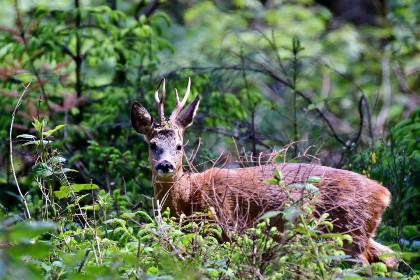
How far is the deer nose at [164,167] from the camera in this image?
5.56 metres

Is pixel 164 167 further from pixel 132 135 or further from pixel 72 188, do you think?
pixel 132 135

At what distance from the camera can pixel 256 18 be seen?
1576 centimetres

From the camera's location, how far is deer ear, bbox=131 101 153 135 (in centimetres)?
609

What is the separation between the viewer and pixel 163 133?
6.00 metres

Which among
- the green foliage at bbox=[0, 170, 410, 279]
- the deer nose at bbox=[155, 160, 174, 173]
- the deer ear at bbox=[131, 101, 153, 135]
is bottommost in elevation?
the deer nose at bbox=[155, 160, 174, 173]

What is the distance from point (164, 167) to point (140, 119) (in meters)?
0.74

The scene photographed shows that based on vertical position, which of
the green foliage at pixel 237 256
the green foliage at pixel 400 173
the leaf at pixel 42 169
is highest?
the leaf at pixel 42 169

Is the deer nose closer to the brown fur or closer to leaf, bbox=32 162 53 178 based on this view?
the brown fur

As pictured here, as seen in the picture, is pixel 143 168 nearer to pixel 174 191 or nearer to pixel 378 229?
pixel 174 191

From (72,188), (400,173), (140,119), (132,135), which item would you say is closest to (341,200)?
(400,173)

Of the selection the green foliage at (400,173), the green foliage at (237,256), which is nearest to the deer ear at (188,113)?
the green foliage at (400,173)

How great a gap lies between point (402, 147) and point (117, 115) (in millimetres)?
3005

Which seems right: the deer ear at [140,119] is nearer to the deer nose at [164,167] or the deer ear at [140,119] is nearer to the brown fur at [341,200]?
the deer nose at [164,167]

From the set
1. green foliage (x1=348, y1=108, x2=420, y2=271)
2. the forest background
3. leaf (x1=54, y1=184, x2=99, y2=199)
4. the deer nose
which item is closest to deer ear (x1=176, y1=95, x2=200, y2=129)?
the forest background
